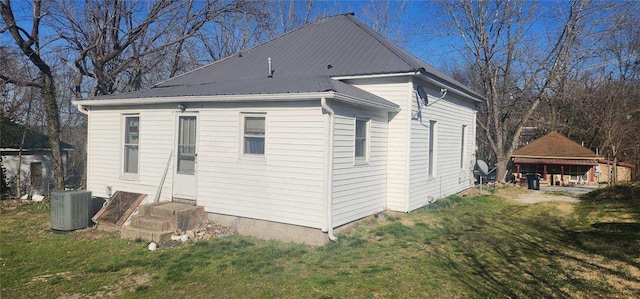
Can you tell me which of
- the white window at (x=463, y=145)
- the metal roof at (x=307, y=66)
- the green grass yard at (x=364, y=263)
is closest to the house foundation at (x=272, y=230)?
the green grass yard at (x=364, y=263)

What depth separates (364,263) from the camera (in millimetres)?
6820

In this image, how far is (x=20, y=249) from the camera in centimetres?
816

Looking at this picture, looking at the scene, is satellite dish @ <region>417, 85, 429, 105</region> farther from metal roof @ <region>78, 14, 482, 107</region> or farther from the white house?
metal roof @ <region>78, 14, 482, 107</region>

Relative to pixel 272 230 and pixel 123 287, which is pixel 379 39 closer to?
pixel 272 230

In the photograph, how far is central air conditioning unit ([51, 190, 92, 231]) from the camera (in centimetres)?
973

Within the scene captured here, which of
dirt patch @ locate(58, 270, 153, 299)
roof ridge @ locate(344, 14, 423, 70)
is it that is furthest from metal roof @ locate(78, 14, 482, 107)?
dirt patch @ locate(58, 270, 153, 299)

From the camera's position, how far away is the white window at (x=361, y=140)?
937cm

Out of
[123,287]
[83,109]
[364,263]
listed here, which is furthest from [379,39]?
[123,287]

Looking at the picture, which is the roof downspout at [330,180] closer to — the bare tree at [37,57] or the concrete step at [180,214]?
the concrete step at [180,214]

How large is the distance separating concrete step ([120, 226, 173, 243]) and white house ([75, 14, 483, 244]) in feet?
4.14

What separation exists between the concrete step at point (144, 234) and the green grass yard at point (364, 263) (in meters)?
0.19

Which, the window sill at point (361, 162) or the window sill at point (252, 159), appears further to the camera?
the window sill at point (361, 162)

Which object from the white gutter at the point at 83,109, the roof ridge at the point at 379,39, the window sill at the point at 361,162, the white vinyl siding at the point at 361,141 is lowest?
the window sill at the point at 361,162

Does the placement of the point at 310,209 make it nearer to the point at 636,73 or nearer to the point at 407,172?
the point at 407,172
